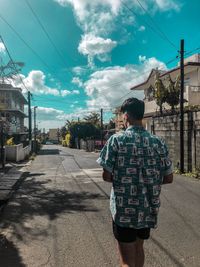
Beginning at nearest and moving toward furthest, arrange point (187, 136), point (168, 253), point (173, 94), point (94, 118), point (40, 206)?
point (168, 253) → point (40, 206) → point (187, 136) → point (173, 94) → point (94, 118)

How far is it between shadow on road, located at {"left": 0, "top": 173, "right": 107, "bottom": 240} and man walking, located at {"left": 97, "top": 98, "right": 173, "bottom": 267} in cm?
323

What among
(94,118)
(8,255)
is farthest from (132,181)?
(94,118)

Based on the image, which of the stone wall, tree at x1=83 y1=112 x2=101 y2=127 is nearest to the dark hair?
the stone wall

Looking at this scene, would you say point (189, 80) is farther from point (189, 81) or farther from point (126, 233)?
point (126, 233)

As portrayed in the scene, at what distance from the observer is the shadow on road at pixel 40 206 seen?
22.0ft

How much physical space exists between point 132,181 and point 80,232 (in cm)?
328

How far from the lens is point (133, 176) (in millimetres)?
2982

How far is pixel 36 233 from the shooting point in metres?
6.04

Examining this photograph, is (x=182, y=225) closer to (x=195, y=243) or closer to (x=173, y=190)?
(x=195, y=243)

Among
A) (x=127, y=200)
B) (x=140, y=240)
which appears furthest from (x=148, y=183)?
(x=140, y=240)

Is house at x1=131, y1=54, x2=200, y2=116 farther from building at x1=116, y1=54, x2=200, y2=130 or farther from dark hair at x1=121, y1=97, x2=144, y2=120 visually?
dark hair at x1=121, y1=97, x2=144, y2=120

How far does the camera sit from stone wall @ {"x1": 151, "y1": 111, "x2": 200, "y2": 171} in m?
15.0

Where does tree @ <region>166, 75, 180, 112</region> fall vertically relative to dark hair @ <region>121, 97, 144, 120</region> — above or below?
above

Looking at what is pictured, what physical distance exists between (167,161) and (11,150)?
949 inches
